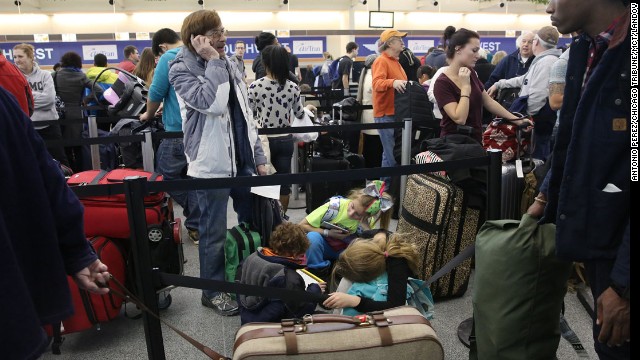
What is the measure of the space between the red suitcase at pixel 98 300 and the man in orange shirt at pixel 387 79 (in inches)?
108

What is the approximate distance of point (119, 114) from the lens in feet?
15.2

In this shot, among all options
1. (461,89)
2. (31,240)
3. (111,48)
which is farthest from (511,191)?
(111,48)

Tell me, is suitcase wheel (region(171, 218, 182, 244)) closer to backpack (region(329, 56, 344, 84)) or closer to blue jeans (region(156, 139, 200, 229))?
blue jeans (region(156, 139, 200, 229))

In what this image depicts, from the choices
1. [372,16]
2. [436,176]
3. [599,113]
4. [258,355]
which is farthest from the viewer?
[372,16]

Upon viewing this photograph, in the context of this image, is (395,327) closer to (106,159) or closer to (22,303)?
(22,303)

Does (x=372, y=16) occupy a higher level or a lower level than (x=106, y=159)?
higher

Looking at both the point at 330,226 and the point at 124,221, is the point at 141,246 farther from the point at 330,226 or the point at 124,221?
the point at 330,226

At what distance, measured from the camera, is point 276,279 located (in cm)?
233

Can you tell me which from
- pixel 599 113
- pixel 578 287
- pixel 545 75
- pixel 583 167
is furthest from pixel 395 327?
pixel 545 75

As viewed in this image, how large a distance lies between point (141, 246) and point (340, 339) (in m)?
0.82

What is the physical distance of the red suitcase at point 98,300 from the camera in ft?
8.14

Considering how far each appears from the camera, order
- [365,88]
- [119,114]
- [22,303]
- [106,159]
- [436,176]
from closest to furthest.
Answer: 1. [22,303]
2. [436,176]
3. [119,114]
4. [106,159]
5. [365,88]

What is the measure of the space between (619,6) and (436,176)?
67.5 inches

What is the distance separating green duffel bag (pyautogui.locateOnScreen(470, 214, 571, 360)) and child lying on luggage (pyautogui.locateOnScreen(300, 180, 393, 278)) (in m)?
1.23
